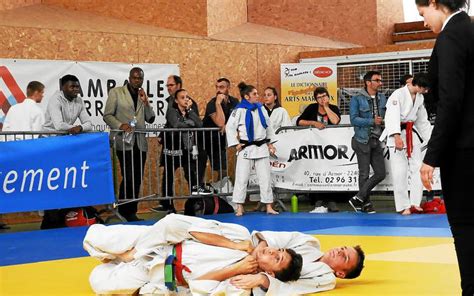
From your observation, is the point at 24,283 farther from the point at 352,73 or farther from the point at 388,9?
the point at 388,9

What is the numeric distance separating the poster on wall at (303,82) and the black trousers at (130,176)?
433 centimetres

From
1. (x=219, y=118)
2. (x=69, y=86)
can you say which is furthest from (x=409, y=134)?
(x=69, y=86)

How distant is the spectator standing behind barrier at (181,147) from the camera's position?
49.6ft

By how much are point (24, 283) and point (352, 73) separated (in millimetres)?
11403

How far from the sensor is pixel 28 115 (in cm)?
1374

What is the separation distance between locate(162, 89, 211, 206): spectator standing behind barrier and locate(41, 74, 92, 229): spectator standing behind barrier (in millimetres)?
1678

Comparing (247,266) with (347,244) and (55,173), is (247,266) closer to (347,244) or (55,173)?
(347,244)

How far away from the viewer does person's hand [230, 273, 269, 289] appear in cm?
611

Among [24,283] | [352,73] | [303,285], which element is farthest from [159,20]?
[303,285]

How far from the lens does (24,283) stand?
7684 mm

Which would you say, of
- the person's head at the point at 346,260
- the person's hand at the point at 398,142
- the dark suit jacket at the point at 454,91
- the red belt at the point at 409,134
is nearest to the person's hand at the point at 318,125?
the red belt at the point at 409,134

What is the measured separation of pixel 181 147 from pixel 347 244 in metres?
5.58

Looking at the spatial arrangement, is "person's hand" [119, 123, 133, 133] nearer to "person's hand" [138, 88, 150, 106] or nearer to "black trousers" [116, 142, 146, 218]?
"black trousers" [116, 142, 146, 218]

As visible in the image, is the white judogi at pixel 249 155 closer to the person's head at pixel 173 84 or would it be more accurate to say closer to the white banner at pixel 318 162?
the white banner at pixel 318 162
